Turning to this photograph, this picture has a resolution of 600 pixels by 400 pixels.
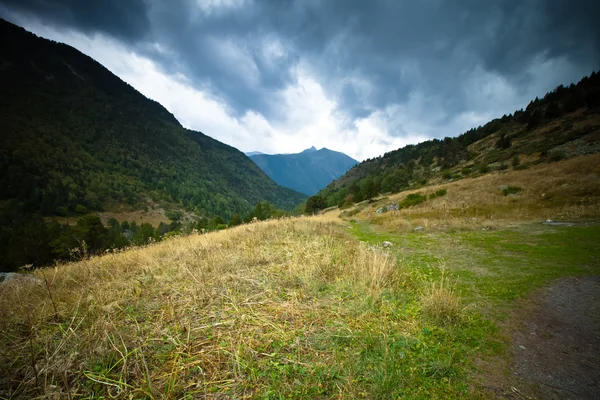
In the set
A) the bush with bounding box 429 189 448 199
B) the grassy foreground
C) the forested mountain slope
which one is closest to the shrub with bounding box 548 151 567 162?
the bush with bounding box 429 189 448 199

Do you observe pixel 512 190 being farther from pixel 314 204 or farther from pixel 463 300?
pixel 314 204

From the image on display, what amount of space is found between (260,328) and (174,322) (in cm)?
131

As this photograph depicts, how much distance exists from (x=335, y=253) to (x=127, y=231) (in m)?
111

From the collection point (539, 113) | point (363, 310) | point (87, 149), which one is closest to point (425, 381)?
point (363, 310)

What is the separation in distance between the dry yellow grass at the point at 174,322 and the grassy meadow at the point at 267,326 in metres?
0.02

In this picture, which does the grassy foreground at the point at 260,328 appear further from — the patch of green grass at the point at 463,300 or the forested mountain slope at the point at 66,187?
the forested mountain slope at the point at 66,187

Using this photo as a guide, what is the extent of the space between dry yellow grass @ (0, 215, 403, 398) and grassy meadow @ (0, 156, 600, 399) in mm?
20

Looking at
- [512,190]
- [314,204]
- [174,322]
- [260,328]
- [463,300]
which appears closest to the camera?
[260,328]

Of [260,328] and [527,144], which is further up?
[527,144]

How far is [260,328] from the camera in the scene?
317cm

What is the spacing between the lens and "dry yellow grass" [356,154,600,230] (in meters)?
11.7

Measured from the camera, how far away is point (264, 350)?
2785mm

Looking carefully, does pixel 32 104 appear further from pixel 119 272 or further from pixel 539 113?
pixel 539 113

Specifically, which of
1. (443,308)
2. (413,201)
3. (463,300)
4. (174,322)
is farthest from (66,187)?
(463,300)
